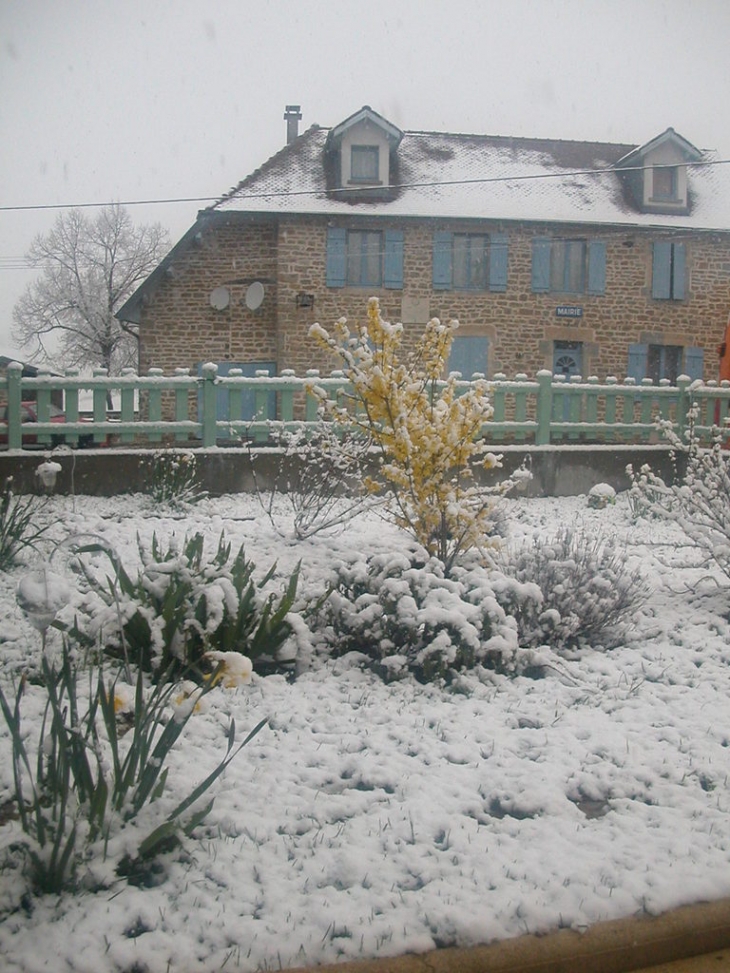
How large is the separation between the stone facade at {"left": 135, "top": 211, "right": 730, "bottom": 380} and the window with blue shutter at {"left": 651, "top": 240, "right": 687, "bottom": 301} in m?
0.14

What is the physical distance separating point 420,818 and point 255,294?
17992 mm

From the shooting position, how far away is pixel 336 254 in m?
19.6

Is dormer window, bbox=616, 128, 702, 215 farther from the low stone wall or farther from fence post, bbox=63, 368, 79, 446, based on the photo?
fence post, bbox=63, 368, 79, 446

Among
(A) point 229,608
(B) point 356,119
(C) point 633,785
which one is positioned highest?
(B) point 356,119

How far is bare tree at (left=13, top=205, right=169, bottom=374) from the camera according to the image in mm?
35781

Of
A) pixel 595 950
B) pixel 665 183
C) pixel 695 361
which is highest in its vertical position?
pixel 665 183

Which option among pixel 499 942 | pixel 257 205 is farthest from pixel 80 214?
pixel 499 942

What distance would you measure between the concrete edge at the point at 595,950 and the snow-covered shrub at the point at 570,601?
226cm

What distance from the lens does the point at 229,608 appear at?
4195 millimetres

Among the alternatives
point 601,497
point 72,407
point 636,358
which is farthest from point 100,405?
point 636,358

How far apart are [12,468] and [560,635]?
5.74m

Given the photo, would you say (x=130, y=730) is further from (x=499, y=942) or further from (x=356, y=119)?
(x=356, y=119)

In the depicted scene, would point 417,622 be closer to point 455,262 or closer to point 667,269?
point 455,262

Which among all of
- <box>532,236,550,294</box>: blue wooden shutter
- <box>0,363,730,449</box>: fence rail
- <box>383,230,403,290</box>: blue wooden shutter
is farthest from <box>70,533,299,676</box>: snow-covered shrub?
<box>532,236,550,294</box>: blue wooden shutter
